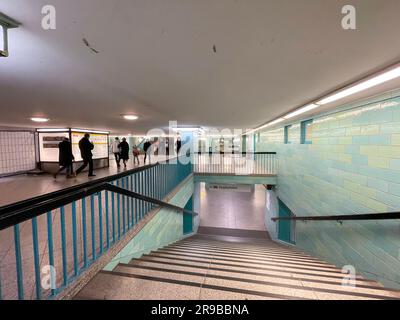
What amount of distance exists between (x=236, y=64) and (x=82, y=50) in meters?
1.34

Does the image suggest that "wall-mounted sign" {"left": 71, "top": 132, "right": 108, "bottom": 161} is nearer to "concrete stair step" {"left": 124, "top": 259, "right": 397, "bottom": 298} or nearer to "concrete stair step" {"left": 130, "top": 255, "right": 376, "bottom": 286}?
"concrete stair step" {"left": 130, "top": 255, "right": 376, "bottom": 286}

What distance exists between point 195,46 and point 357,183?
3.46m

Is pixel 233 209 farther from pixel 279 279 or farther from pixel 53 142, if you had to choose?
pixel 279 279

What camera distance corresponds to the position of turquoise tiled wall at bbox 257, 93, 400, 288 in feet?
8.13

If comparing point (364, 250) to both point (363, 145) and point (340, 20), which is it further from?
point (340, 20)

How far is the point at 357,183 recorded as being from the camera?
317 centimetres

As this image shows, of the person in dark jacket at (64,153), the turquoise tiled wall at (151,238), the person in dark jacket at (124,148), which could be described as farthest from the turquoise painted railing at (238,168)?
the person in dark jacket at (64,153)

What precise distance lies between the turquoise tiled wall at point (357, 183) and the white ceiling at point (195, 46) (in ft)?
3.60

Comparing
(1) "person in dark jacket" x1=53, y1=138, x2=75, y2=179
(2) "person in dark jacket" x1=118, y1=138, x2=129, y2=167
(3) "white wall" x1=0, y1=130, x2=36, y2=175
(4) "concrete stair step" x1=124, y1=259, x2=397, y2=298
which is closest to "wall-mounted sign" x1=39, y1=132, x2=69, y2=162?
(3) "white wall" x1=0, y1=130, x2=36, y2=175

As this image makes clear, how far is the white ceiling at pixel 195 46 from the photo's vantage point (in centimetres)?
106

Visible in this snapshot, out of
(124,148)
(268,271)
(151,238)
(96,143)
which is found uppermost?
(96,143)

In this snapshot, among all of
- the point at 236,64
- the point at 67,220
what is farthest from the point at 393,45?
the point at 67,220

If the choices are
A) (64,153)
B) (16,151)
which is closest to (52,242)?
(64,153)

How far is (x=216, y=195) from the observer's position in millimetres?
15320
